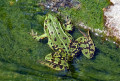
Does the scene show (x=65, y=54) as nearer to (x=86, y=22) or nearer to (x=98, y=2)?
(x=86, y=22)

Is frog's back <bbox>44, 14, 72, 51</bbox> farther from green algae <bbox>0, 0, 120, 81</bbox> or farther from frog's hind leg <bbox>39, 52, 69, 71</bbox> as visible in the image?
green algae <bbox>0, 0, 120, 81</bbox>

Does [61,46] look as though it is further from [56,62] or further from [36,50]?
[36,50]

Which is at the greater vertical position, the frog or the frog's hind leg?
the frog

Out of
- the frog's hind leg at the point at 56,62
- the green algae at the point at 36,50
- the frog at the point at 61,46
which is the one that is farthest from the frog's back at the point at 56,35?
the green algae at the point at 36,50

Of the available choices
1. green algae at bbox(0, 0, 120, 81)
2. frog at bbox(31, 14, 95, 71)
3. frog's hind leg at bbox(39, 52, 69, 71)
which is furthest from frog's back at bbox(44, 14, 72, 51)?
green algae at bbox(0, 0, 120, 81)

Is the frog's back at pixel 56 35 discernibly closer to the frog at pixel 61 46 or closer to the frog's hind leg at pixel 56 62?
the frog at pixel 61 46

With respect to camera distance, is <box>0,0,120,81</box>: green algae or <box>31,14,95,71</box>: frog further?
<box>31,14,95,71</box>: frog

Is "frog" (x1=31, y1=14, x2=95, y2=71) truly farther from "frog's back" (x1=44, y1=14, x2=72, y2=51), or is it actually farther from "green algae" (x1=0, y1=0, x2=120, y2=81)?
"green algae" (x1=0, y1=0, x2=120, y2=81)
